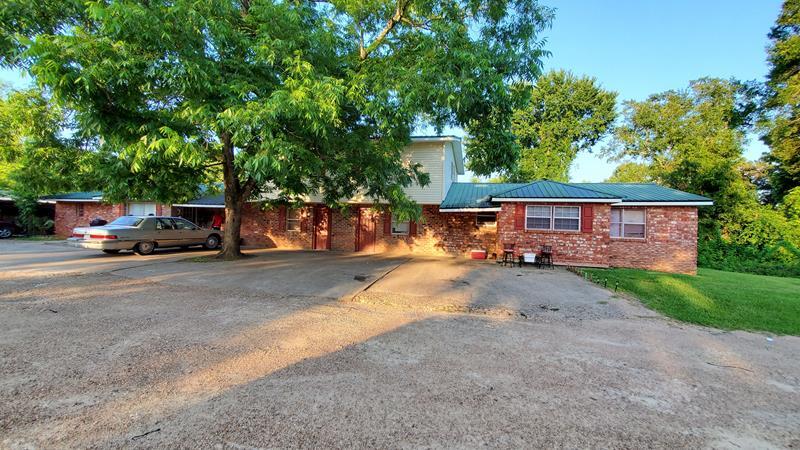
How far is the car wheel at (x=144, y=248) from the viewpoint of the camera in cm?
1319

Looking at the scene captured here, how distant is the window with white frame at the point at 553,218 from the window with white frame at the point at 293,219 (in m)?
11.6

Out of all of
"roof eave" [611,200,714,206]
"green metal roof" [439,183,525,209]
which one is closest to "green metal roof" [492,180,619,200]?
"roof eave" [611,200,714,206]

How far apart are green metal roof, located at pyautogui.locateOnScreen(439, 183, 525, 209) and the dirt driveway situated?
841 cm

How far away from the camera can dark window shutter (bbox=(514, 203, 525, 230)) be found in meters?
13.4

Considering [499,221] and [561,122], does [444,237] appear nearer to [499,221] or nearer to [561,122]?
[499,221]

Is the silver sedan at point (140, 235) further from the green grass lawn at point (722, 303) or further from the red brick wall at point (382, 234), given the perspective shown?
the green grass lawn at point (722, 303)

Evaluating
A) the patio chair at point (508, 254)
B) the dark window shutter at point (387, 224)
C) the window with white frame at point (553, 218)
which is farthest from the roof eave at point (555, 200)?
the dark window shutter at point (387, 224)

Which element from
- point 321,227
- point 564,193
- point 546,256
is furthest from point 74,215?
point 564,193

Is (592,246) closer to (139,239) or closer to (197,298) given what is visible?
(197,298)

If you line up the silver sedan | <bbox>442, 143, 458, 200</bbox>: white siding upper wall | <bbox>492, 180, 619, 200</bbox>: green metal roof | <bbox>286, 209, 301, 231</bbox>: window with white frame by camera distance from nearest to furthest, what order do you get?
the silver sedan → <bbox>492, 180, 619, 200</bbox>: green metal roof → <bbox>442, 143, 458, 200</bbox>: white siding upper wall → <bbox>286, 209, 301, 231</bbox>: window with white frame

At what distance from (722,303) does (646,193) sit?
27.8 ft

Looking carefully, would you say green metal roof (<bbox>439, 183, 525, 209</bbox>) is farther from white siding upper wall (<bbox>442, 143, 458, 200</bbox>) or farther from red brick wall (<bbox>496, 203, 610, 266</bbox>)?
red brick wall (<bbox>496, 203, 610, 266</bbox>)

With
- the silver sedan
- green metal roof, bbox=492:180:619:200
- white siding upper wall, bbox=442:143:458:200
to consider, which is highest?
white siding upper wall, bbox=442:143:458:200

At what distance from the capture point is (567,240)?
513 inches
